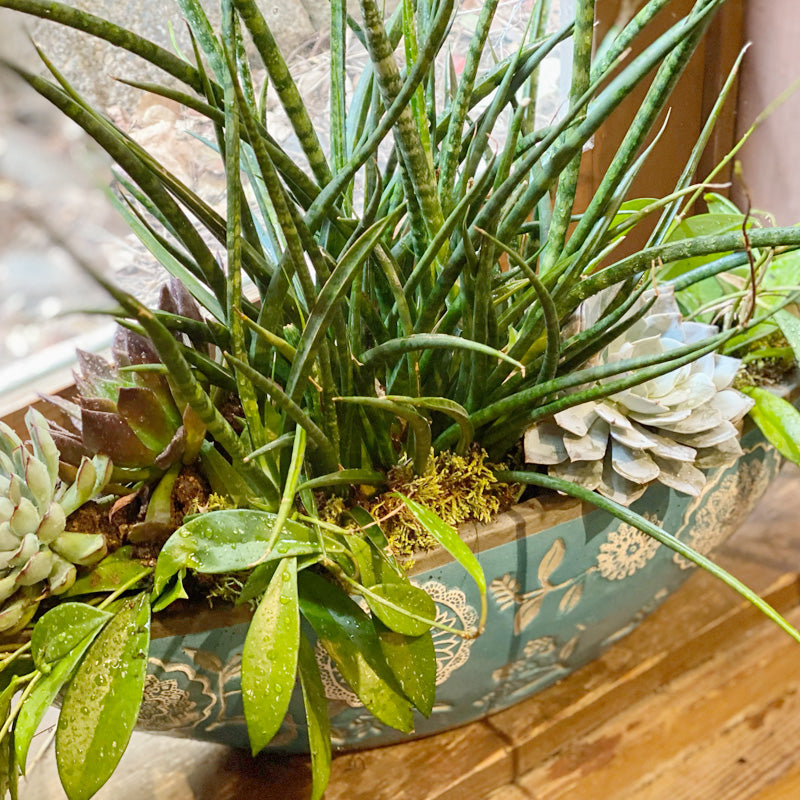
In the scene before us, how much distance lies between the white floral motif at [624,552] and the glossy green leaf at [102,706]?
0.23m

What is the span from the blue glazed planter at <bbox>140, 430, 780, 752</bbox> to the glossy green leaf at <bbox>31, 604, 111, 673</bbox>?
30 mm

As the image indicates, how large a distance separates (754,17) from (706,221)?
10.4 inches

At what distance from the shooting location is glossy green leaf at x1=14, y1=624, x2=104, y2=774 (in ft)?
0.92

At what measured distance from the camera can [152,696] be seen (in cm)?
33

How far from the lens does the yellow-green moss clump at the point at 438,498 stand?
35cm

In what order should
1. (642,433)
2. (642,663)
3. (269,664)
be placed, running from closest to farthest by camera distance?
1. (269,664)
2. (642,433)
3. (642,663)

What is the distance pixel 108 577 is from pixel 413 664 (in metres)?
0.14

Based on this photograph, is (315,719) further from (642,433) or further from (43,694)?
(642,433)

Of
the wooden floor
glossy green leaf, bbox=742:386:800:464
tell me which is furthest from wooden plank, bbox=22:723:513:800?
glossy green leaf, bbox=742:386:800:464

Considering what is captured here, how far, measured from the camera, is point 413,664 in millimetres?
306

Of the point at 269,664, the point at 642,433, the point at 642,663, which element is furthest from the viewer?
the point at 642,663

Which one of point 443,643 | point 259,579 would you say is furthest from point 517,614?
point 259,579

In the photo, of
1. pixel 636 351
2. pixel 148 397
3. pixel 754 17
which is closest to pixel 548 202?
pixel 636 351

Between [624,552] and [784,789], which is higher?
[624,552]
